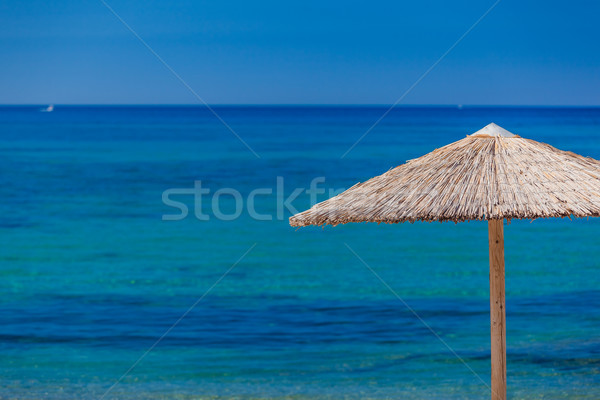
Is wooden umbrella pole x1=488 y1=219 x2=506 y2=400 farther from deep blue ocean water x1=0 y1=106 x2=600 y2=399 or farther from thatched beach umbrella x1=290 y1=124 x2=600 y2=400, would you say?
deep blue ocean water x1=0 y1=106 x2=600 y2=399

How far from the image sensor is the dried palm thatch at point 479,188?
12.4ft

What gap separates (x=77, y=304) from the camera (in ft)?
31.5

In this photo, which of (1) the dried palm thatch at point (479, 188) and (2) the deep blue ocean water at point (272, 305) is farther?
(2) the deep blue ocean water at point (272, 305)

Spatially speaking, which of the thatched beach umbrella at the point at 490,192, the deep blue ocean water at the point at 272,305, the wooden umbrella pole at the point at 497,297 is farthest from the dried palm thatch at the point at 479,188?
the deep blue ocean water at the point at 272,305

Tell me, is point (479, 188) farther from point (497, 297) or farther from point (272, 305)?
Result: point (272, 305)

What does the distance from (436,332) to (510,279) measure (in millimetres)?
3135

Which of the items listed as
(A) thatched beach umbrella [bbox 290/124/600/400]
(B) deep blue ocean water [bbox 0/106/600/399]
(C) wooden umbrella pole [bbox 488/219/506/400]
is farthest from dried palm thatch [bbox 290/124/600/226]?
(B) deep blue ocean water [bbox 0/106/600/399]

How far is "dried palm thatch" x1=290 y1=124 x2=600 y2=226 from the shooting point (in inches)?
148

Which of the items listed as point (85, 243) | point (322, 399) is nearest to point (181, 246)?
point (85, 243)

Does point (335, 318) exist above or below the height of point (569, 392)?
above

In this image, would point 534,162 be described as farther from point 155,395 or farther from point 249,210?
point 249,210

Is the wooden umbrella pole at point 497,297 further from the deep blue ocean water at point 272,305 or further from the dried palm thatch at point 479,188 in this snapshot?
the deep blue ocean water at point 272,305

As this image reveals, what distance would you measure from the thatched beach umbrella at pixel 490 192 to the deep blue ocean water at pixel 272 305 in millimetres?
2759

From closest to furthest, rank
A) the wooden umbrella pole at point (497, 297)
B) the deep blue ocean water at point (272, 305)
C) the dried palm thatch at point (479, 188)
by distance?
the dried palm thatch at point (479, 188), the wooden umbrella pole at point (497, 297), the deep blue ocean water at point (272, 305)
